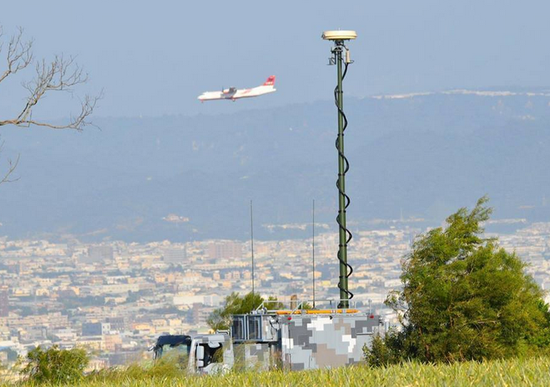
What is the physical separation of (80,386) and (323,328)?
1334 cm

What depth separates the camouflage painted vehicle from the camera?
90.3 feet

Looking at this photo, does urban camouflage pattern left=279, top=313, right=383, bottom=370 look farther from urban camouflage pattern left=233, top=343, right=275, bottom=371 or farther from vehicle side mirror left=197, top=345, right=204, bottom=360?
vehicle side mirror left=197, top=345, right=204, bottom=360

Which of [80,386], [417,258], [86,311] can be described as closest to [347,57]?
[417,258]

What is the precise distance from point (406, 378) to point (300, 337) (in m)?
14.2

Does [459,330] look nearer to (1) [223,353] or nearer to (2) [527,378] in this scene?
(1) [223,353]

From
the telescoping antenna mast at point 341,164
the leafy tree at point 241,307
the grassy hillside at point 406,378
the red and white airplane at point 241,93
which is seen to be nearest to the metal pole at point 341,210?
the telescoping antenna mast at point 341,164

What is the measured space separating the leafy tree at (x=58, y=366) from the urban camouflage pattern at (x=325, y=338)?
5.78 meters

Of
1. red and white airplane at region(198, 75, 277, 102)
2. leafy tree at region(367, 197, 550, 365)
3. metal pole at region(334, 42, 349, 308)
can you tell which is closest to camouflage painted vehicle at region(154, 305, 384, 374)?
leafy tree at region(367, 197, 550, 365)

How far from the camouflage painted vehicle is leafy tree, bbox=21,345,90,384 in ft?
11.2

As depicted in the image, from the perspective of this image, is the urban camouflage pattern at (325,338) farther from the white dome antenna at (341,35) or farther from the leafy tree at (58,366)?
the white dome antenna at (341,35)

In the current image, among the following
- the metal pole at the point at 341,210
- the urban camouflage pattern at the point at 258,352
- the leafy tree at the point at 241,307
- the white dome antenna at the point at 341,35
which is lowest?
the urban camouflage pattern at the point at 258,352

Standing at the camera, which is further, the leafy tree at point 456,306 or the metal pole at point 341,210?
the metal pole at point 341,210

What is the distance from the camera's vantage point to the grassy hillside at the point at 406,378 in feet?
45.4

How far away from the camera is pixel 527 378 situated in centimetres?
1380
